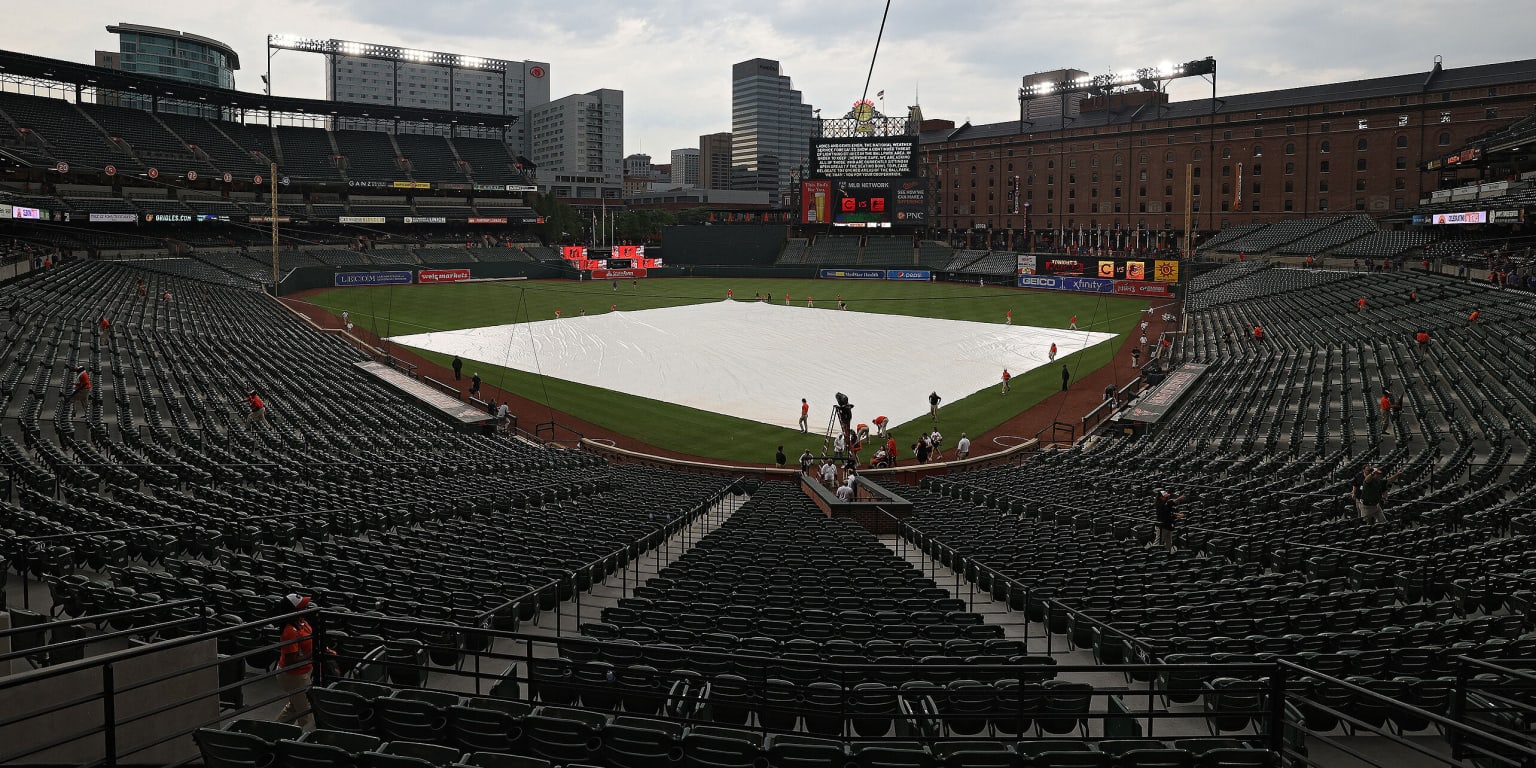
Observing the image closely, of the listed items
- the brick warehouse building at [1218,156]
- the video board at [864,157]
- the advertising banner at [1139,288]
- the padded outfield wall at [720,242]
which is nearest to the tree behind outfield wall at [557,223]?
the padded outfield wall at [720,242]

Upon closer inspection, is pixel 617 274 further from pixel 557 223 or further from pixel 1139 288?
pixel 1139 288

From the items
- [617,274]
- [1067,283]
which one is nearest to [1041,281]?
[1067,283]

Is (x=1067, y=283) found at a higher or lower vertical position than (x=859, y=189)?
lower

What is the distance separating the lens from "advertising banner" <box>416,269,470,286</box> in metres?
91.5

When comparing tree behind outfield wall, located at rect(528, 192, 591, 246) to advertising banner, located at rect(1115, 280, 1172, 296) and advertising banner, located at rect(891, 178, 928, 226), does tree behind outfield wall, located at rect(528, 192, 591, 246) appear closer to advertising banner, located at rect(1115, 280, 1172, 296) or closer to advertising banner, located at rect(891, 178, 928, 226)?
advertising banner, located at rect(891, 178, 928, 226)

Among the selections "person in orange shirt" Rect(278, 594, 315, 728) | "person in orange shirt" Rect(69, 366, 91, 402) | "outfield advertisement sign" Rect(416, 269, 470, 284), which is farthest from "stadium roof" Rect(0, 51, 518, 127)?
"person in orange shirt" Rect(278, 594, 315, 728)

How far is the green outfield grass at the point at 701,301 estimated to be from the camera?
38.7m

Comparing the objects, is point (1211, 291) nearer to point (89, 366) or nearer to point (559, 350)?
point (559, 350)

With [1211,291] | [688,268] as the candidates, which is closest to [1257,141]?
[1211,291]

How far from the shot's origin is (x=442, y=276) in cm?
9325

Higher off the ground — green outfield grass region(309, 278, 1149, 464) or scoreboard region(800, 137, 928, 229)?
scoreboard region(800, 137, 928, 229)

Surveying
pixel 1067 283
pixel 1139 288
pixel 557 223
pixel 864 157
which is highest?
pixel 864 157

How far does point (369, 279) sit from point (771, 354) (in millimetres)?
49581

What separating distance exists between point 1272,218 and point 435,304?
297 feet
